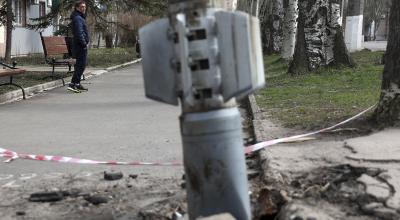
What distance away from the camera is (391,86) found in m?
6.58

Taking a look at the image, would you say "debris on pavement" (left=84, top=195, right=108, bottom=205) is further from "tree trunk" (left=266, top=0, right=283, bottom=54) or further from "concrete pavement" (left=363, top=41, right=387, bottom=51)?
"concrete pavement" (left=363, top=41, right=387, bottom=51)

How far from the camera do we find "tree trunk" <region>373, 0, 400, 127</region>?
6.51 meters

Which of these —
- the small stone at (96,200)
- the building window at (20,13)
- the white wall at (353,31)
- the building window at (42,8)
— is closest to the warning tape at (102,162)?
the small stone at (96,200)

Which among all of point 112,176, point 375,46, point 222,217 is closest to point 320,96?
point 112,176

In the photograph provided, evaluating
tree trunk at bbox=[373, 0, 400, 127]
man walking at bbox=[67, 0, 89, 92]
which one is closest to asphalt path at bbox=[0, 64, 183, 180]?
man walking at bbox=[67, 0, 89, 92]

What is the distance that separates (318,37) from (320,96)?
17.1ft

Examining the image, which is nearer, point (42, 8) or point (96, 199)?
point (96, 199)

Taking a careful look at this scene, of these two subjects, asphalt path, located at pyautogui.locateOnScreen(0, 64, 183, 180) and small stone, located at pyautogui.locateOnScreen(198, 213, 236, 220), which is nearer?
small stone, located at pyautogui.locateOnScreen(198, 213, 236, 220)

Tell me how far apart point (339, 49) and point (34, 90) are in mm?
7705

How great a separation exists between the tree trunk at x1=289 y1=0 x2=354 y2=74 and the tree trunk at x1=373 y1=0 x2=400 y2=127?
845 centimetres

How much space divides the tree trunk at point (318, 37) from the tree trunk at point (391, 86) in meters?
8.45

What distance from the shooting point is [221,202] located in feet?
11.4

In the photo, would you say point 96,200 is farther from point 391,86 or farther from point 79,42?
point 79,42

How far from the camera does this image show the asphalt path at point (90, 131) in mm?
6246
